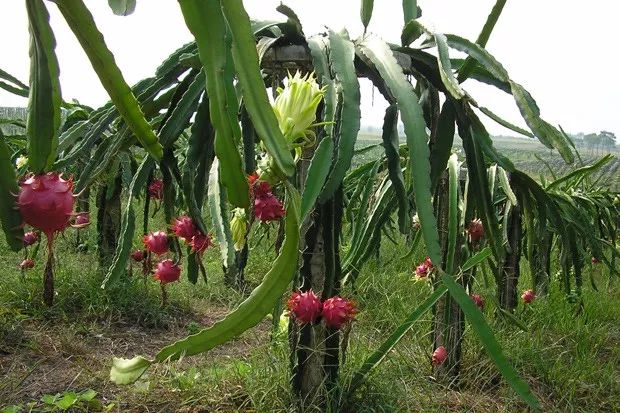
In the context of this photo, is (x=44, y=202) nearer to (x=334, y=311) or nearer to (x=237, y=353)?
(x=334, y=311)

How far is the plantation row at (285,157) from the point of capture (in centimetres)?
52

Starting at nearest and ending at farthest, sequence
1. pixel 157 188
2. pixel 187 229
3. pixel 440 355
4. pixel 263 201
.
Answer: pixel 263 201, pixel 187 229, pixel 157 188, pixel 440 355

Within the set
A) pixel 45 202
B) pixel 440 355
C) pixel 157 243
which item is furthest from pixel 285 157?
pixel 440 355

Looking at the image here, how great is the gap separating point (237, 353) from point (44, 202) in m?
1.47

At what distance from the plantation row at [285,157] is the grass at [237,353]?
4.4 inches

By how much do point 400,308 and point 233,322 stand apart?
1.69 m

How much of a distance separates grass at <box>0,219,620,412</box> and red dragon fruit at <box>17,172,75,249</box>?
0.64 m

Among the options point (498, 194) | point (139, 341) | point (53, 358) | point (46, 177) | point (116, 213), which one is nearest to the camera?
point (46, 177)

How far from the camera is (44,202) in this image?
20.1 inches

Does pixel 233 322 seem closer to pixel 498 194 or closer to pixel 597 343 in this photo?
pixel 498 194

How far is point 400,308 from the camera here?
219 centimetres

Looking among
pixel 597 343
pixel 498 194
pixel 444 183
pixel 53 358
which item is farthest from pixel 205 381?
pixel 597 343

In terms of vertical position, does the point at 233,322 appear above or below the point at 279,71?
below

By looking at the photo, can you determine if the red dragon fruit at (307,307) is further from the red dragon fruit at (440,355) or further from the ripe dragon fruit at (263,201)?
the red dragon fruit at (440,355)
